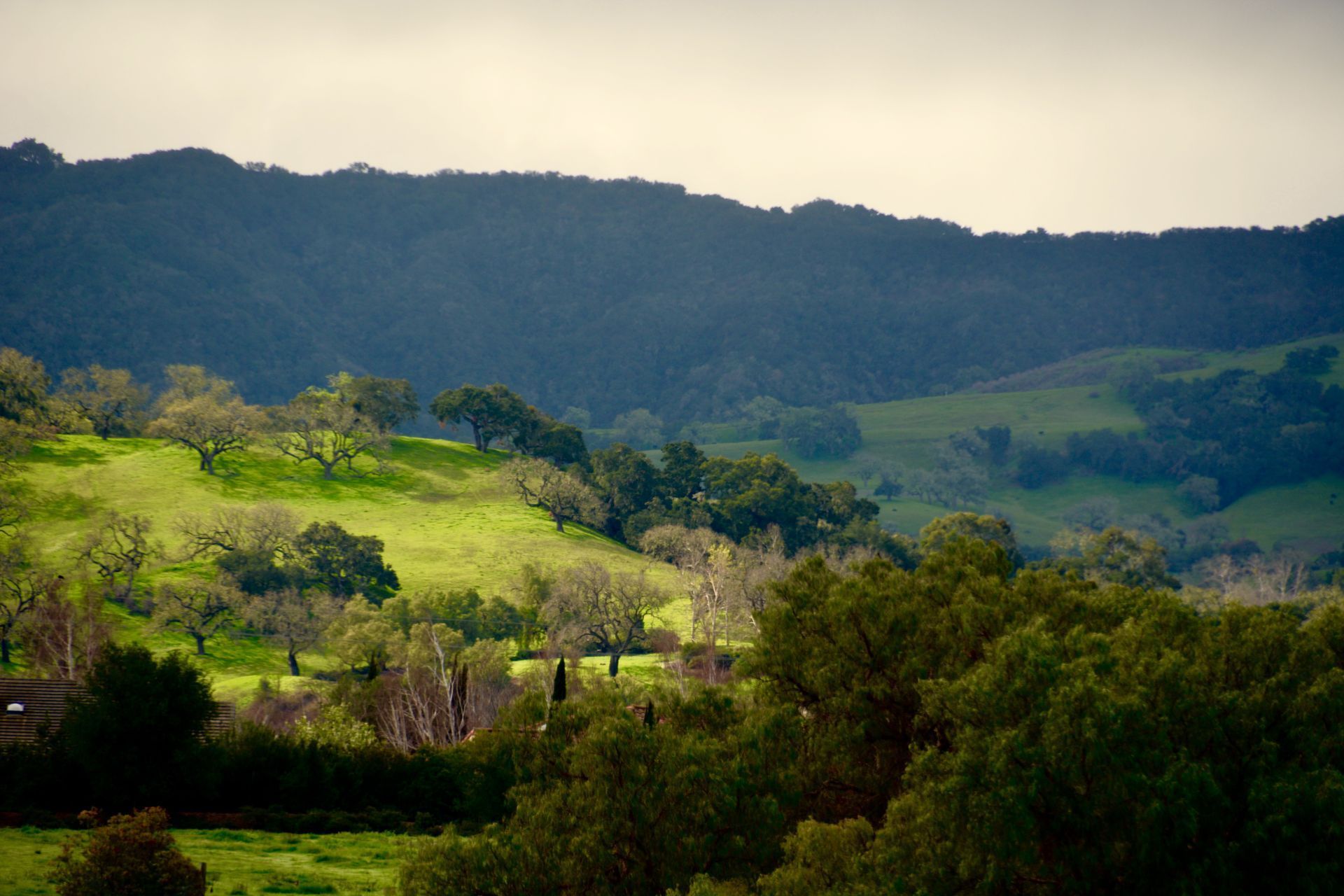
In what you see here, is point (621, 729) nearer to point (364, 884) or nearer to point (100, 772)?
point (364, 884)

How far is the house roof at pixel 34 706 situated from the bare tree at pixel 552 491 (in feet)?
214

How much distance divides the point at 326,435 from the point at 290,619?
4533 centimetres

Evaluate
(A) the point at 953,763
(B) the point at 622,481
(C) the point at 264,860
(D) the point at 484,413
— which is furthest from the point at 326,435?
(A) the point at 953,763

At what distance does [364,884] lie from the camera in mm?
25016

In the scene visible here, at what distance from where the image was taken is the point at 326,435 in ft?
383

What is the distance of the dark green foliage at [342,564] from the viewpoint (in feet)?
276

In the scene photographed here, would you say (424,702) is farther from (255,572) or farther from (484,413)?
(484,413)

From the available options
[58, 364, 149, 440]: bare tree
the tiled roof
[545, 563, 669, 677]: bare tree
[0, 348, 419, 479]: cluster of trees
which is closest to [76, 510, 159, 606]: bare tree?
[0, 348, 419, 479]: cluster of trees

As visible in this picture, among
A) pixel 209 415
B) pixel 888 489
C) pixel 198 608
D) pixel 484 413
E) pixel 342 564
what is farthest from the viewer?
pixel 888 489

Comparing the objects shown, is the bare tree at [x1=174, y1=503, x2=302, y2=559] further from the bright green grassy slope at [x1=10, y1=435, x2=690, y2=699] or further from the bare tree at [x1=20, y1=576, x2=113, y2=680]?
the bare tree at [x1=20, y1=576, x2=113, y2=680]

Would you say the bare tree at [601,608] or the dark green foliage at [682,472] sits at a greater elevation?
the dark green foliage at [682,472]

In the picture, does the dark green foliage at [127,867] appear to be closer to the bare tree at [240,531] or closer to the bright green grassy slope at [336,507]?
the bright green grassy slope at [336,507]

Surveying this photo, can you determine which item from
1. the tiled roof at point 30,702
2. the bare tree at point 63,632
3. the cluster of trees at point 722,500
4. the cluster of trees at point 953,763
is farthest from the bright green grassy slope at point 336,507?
the cluster of trees at point 953,763

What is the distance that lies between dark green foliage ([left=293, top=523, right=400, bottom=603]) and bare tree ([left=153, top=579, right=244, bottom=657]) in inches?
312
